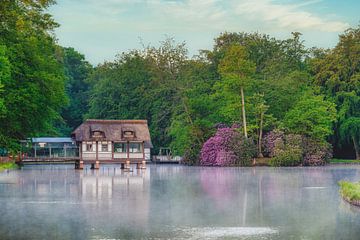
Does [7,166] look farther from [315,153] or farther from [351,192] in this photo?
[351,192]

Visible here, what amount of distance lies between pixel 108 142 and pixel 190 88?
14867 millimetres

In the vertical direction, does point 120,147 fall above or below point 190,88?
below

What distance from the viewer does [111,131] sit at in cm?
5244

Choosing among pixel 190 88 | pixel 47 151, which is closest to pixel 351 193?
pixel 47 151

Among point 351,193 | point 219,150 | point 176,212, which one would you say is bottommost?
point 176,212

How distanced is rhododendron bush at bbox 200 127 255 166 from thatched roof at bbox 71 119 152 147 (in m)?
6.97

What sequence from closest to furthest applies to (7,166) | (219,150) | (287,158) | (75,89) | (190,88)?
(7,166), (287,158), (219,150), (190,88), (75,89)

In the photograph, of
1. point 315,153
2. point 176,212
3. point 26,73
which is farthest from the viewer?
point 315,153

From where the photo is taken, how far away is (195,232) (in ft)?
51.6

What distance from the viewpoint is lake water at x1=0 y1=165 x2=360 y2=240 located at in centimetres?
1573

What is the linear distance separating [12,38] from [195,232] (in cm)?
3031

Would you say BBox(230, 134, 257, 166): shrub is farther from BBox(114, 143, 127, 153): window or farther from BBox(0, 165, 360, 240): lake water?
BBox(0, 165, 360, 240): lake water

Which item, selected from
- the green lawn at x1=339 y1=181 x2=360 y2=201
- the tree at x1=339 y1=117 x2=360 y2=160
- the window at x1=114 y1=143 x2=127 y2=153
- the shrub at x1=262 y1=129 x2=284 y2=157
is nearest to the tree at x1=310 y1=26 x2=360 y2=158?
the tree at x1=339 y1=117 x2=360 y2=160

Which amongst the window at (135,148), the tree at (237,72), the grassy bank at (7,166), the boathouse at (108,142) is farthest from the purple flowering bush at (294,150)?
the grassy bank at (7,166)
